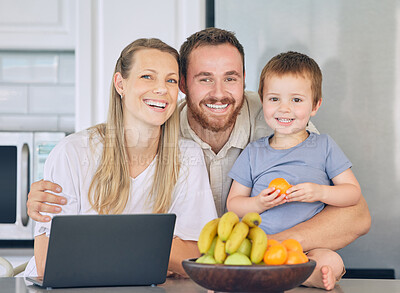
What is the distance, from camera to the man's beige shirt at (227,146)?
6.46 feet

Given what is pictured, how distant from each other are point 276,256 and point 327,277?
26 centimetres

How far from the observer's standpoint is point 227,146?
77.8 inches

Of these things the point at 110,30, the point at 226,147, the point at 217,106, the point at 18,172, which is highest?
the point at 110,30

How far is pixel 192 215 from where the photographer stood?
176 centimetres

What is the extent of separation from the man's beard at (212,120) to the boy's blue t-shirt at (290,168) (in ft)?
0.42

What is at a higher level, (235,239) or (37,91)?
(37,91)

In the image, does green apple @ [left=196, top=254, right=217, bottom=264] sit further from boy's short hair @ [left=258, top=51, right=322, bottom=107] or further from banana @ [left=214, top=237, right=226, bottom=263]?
boy's short hair @ [left=258, top=51, right=322, bottom=107]

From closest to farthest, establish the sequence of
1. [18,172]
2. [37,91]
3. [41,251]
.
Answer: [41,251] < [18,172] < [37,91]

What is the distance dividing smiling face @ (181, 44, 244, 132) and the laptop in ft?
2.42

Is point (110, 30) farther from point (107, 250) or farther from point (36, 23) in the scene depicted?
point (107, 250)

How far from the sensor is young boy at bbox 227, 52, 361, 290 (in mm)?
1735

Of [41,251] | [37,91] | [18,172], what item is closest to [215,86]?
[41,251]

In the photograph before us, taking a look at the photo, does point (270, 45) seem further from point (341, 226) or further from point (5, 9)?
point (5, 9)

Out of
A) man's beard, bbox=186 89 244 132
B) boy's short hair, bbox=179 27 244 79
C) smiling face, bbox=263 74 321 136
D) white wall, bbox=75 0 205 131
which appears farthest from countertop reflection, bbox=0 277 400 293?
white wall, bbox=75 0 205 131
